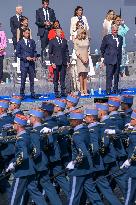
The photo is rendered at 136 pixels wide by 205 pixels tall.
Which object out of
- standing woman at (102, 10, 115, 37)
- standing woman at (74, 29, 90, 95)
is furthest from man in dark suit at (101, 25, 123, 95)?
standing woman at (102, 10, 115, 37)

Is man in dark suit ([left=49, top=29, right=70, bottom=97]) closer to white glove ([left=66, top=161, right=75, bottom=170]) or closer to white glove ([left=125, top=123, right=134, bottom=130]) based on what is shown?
white glove ([left=125, top=123, right=134, bottom=130])

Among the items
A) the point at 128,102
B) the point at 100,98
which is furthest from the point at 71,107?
the point at 100,98

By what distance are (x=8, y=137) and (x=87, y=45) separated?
6.69 meters

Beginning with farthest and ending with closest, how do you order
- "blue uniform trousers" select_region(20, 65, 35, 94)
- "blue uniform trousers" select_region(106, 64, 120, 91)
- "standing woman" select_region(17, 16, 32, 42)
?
1. "blue uniform trousers" select_region(106, 64, 120, 91)
2. "blue uniform trousers" select_region(20, 65, 35, 94)
3. "standing woman" select_region(17, 16, 32, 42)

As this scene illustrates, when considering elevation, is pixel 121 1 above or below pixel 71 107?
above

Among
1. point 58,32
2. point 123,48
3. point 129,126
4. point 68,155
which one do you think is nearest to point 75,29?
point 58,32

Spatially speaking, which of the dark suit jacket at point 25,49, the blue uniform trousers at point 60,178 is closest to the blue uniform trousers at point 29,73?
the dark suit jacket at point 25,49

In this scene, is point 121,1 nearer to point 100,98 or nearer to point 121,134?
point 100,98

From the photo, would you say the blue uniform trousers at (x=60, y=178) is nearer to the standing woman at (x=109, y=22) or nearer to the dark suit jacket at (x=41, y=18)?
the dark suit jacket at (x=41, y=18)

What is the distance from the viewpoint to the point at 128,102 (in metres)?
20.7

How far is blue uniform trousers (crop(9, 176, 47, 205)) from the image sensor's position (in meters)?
18.4

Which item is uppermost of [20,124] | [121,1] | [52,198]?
[121,1]

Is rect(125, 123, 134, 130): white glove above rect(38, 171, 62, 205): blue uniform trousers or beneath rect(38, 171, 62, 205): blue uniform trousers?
above

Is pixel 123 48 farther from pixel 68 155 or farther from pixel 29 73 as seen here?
pixel 68 155
